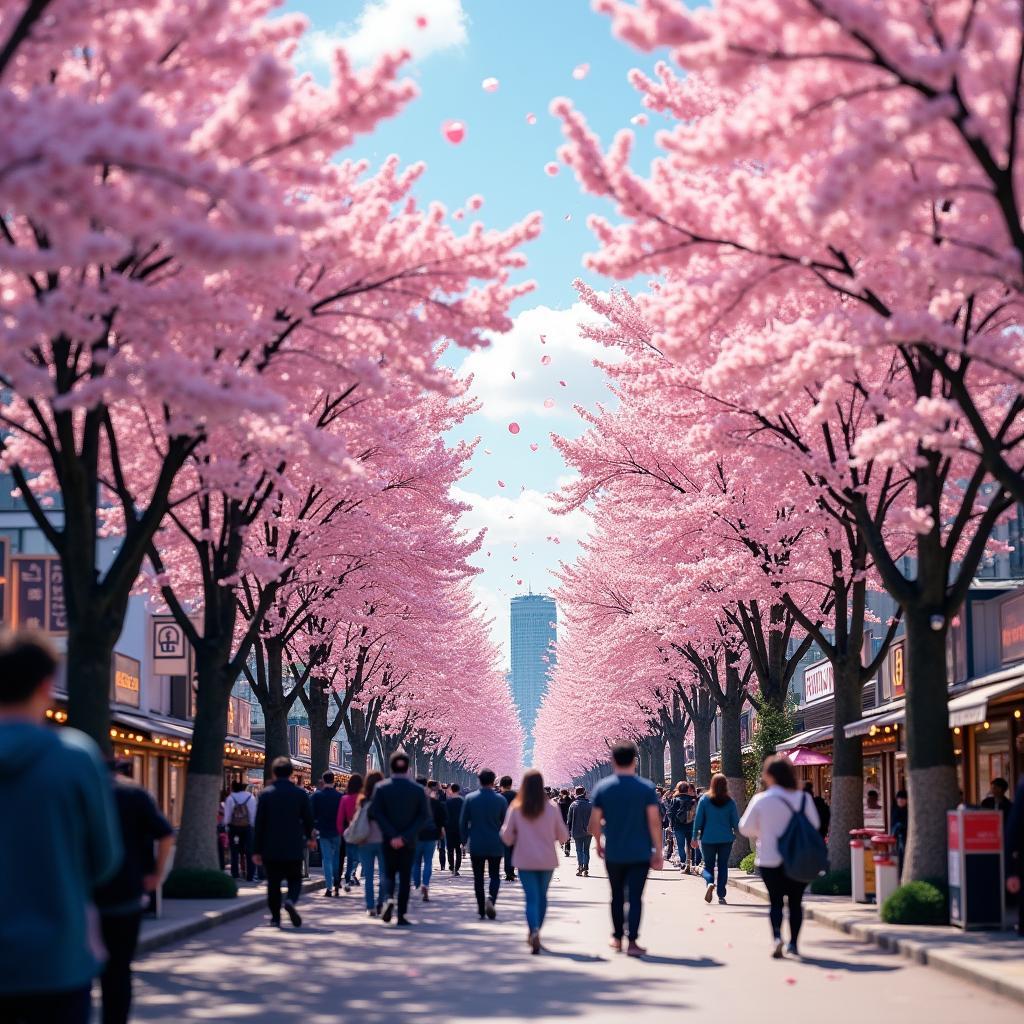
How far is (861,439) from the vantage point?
48.3ft

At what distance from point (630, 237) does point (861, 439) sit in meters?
2.97

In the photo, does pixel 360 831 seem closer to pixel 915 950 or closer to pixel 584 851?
pixel 915 950

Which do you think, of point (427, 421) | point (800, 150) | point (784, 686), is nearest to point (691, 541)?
point (784, 686)

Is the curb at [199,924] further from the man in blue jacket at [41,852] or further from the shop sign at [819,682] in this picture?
the shop sign at [819,682]

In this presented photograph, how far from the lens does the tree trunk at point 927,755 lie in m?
17.9

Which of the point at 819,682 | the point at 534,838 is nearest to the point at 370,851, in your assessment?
the point at 534,838

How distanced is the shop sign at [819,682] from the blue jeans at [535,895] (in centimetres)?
3514

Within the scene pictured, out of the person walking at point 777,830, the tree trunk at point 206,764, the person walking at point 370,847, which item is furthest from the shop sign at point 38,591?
the person walking at point 777,830

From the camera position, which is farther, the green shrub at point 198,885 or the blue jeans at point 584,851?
the blue jeans at point 584,851

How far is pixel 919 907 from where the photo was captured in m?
17.2

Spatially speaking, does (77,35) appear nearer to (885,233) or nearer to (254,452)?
(885,233)

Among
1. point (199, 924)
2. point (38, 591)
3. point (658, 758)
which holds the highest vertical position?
point (38, 591)

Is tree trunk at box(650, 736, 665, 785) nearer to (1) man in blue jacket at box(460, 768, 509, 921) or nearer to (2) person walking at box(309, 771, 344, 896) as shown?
(2) person walking at box(309, 771, 344, 896)

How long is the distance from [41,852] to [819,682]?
49.9 m
